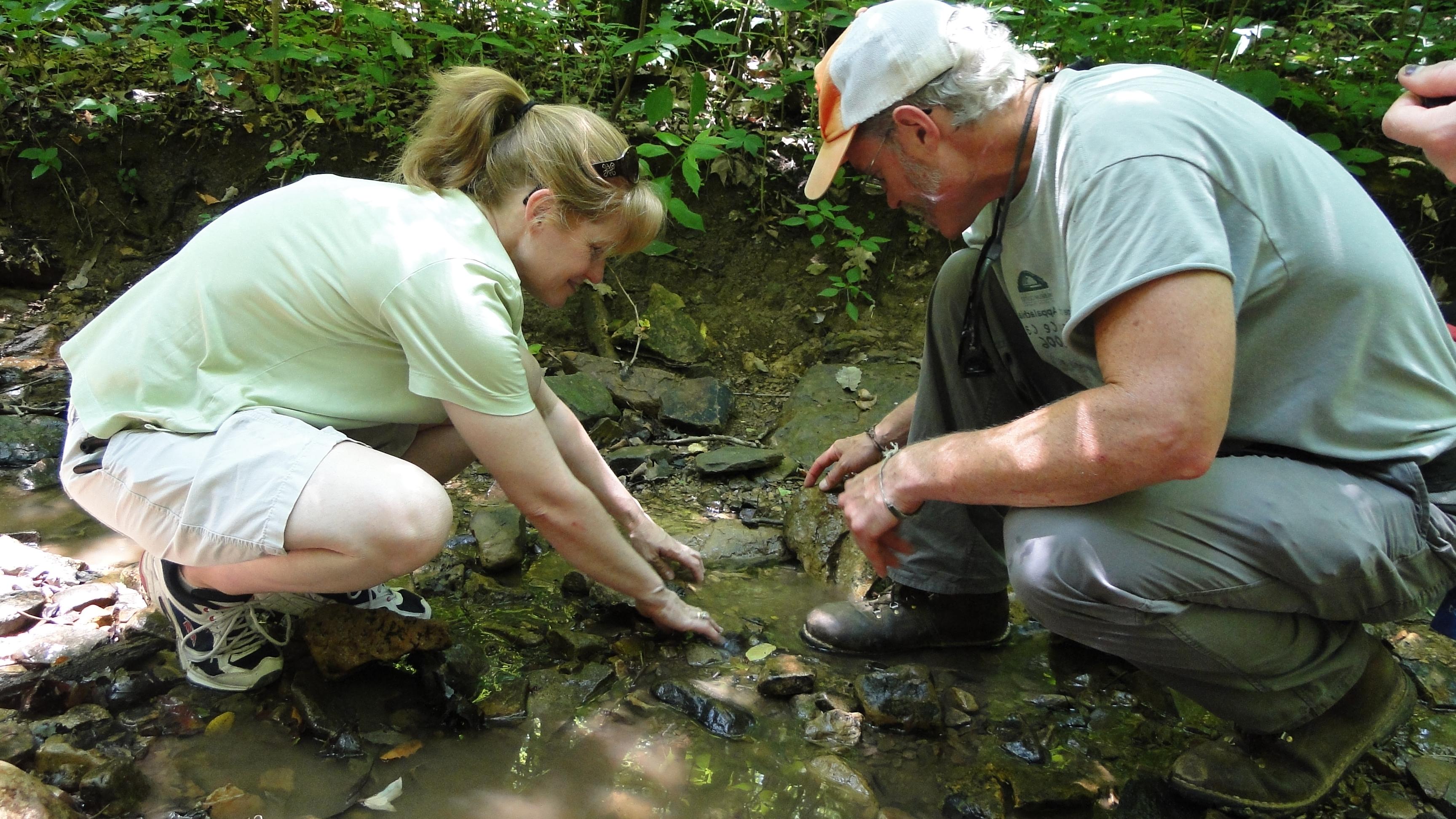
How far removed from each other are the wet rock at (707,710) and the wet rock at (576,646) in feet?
0.66

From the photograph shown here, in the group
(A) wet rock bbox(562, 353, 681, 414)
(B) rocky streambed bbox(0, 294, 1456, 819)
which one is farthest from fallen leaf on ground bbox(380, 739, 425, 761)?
(A) wet rock bbox(562, 353, 681, 414)

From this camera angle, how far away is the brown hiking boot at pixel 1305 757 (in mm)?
1810

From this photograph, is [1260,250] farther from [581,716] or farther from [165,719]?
[165,719]

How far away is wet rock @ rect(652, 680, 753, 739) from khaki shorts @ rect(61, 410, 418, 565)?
3.00ft

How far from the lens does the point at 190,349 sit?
6.22 ft

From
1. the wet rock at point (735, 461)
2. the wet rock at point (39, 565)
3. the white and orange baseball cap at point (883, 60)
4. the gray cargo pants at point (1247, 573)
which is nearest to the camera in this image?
the gray cargo pants at point (1247, 573)

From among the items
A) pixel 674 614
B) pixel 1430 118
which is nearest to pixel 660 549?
pixel 674 614

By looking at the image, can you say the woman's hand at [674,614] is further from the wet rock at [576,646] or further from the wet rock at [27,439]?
the wet rock at [27,439]

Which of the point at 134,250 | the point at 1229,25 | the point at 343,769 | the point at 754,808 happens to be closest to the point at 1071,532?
the point at 754,808

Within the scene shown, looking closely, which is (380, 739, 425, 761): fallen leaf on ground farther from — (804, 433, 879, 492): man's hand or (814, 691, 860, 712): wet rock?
(804, 433, 879, 492): man's hand

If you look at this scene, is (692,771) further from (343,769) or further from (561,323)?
(561,323)

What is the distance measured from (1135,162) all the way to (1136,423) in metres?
0.43

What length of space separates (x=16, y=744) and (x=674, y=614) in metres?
1.36

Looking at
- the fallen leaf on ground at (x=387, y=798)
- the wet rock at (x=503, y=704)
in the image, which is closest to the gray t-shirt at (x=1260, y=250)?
the wet rock at (x=503, y=704)
